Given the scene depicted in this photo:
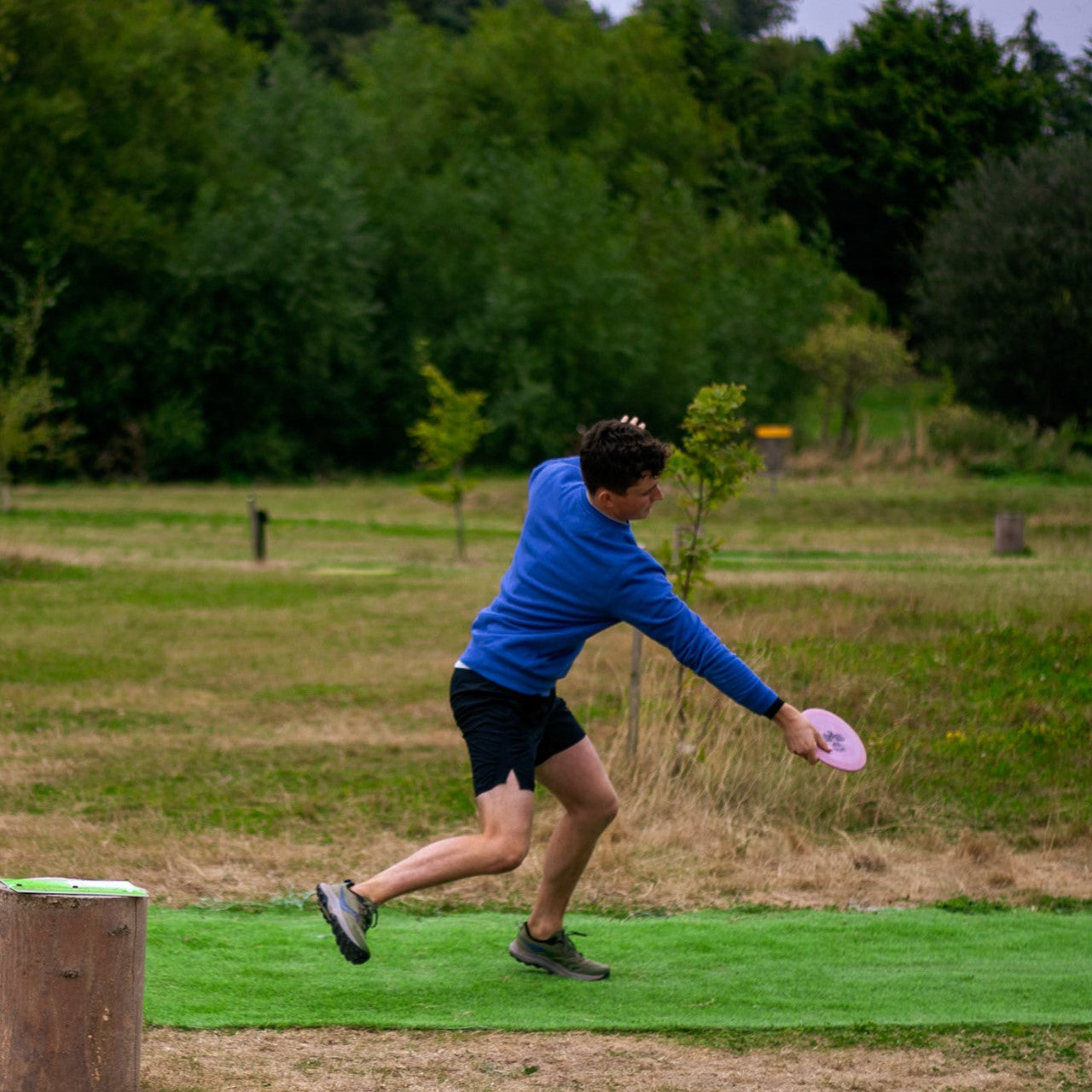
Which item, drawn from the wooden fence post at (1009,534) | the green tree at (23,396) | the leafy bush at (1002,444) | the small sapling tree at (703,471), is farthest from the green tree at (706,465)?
the leafy bush at (1002,444)

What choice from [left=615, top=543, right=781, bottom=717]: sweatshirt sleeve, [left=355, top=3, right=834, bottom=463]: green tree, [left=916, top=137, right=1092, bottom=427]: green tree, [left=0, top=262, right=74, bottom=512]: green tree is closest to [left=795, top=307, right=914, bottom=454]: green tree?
[left=355, top=3, right=834, bottom=463]: green tree

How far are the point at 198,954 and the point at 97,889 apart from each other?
1.93 m

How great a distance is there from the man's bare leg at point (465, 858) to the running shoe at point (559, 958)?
84 centimetres

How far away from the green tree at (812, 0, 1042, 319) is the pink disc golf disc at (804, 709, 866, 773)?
5411 cm

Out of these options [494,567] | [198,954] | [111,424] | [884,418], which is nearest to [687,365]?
[884,418]

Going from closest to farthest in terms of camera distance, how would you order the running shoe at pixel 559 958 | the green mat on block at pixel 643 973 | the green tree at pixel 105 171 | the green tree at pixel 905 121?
the green mat on block at pixel 643 973
the running shoe at pixel 559 958
the green tree at pixel 105 171
the green tree at pixel 905 121

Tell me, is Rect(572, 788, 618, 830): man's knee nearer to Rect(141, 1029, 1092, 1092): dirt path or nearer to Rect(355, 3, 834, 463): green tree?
Rect(141, 1029, 1092, 1092): dirt path

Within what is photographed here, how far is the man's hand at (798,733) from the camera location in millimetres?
4969

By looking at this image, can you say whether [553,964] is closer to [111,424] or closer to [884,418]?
[111,424]

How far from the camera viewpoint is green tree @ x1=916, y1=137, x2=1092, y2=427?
35.8 metres

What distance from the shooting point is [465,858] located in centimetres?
503

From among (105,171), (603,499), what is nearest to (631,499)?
(603,499)

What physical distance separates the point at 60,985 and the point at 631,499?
2193 millimetres

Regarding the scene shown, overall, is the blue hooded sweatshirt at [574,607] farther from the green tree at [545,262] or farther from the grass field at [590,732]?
the green tree at [545,262]
